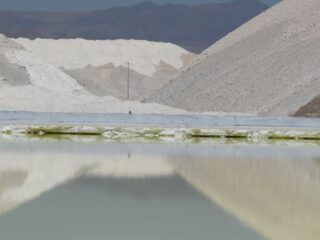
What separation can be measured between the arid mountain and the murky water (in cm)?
13603

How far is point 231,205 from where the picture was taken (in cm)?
1312

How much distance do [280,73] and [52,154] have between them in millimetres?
26932

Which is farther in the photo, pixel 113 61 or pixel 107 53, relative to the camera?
pixel 107 53

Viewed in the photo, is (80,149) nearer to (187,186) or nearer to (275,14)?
(187,186)

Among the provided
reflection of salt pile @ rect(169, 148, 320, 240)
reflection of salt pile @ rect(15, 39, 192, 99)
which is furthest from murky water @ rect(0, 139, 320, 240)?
reflection of salt pile @ rect(15, 39, 192, 99)

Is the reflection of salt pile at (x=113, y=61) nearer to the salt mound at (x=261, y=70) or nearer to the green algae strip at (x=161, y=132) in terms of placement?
the salt mound at (x=261, y=70)

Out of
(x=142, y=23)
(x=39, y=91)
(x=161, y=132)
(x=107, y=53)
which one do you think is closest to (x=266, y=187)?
(x=161, y=132)

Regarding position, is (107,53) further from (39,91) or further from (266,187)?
(266,187)

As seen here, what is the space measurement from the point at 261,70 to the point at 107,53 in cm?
4272

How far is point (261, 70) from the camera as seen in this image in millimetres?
47062

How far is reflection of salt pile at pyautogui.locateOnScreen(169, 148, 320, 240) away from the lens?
11.5m

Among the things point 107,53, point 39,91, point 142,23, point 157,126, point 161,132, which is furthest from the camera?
point 142,23

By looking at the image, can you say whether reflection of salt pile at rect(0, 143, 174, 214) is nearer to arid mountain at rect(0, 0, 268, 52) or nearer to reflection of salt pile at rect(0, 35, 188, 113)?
reflection of salt pile at rect(0, 35, 188, 113)

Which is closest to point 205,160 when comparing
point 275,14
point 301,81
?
point 301,81
